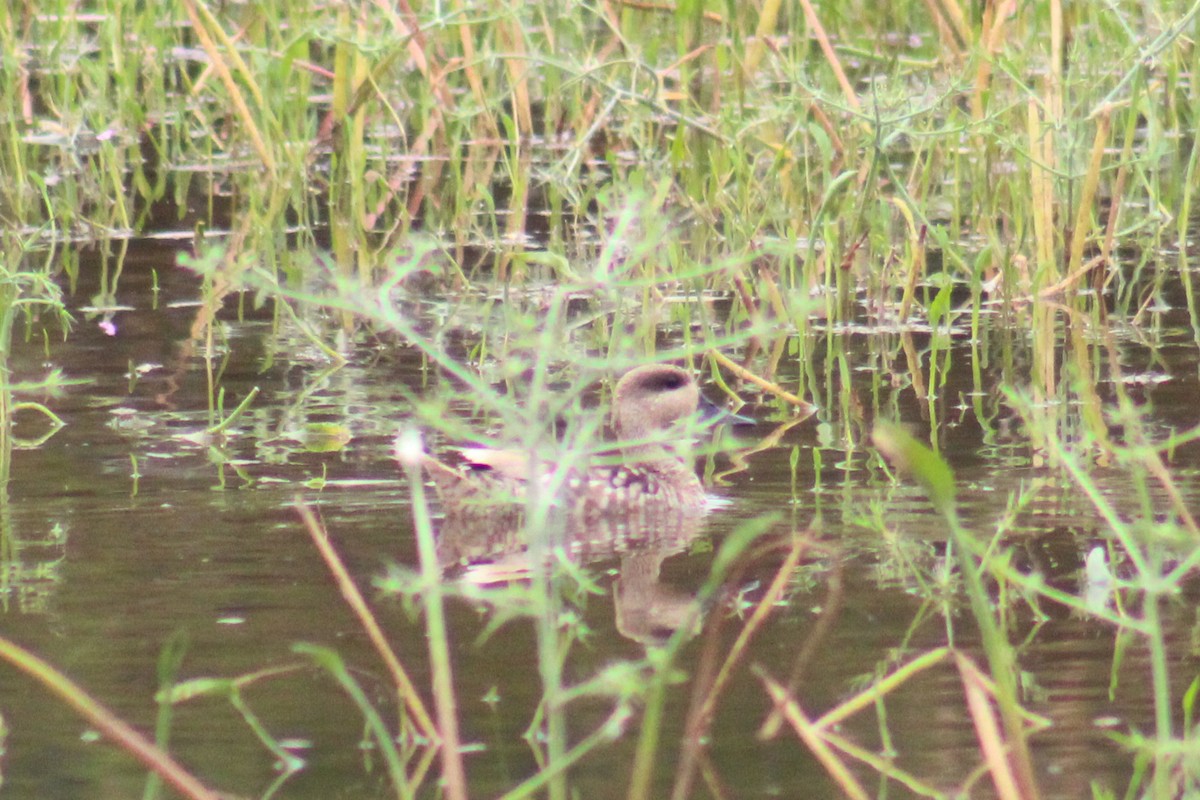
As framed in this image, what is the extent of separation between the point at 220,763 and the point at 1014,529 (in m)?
2.39

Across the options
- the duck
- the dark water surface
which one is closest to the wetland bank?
the dark water surface

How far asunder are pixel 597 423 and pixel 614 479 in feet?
9.45

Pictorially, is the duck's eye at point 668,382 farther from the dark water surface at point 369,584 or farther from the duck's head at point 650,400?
the dark water surface at point 369,584

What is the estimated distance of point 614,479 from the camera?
21.3 feet

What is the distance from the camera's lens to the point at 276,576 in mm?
5258

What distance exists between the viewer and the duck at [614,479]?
20.0 feet

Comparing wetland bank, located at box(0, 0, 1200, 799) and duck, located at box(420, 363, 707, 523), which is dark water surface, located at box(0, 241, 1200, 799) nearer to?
wetland bank, located at box(0, 0, 1200, 799)

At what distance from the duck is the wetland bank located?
0.39 feet

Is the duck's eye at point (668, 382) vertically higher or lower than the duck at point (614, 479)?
higher

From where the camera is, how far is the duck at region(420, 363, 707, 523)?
6102 mm

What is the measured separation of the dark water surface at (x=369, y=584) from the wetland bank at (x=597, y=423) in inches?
0.6

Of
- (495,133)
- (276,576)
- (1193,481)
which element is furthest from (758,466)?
(495,133)

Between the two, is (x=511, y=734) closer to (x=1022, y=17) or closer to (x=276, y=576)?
(x=276, y=576)

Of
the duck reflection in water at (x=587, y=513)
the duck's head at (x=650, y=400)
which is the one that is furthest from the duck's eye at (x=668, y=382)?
the duck reflection in water at (x=587, y=513)
